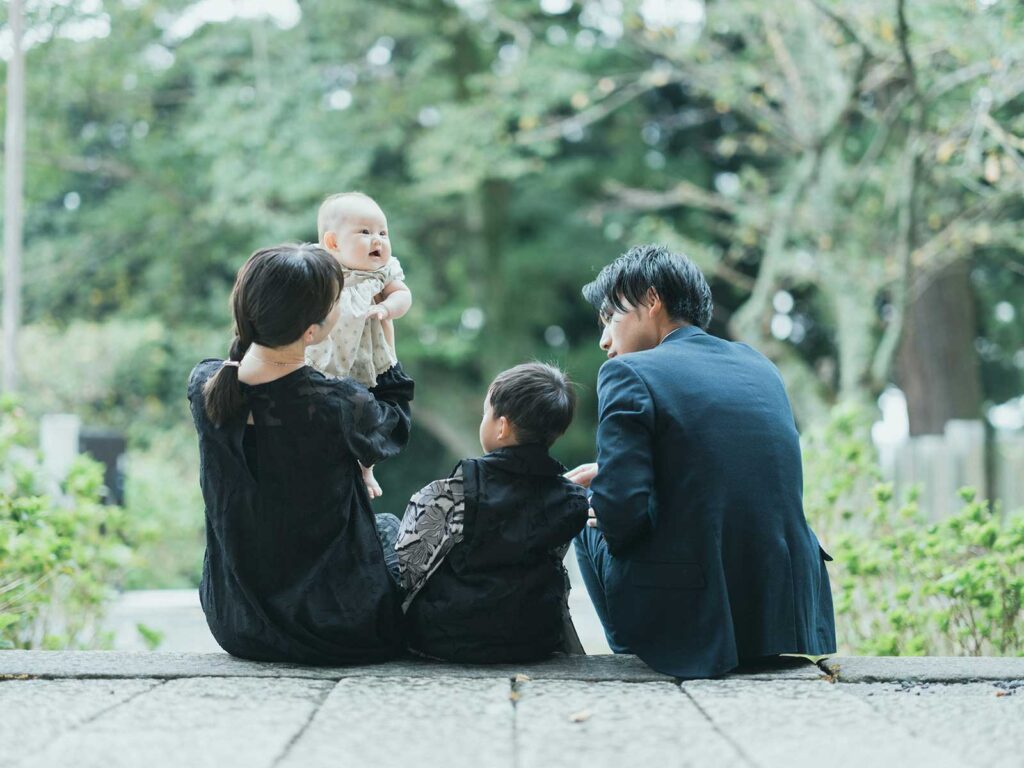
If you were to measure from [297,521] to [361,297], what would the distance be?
65 cm

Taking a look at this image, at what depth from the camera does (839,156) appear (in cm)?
846

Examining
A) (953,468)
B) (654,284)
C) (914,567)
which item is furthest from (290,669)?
(953,468)

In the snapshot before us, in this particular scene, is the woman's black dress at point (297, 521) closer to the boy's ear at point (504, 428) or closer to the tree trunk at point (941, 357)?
the boy's ear at point (504, 428)

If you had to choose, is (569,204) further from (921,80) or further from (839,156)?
(921,80)

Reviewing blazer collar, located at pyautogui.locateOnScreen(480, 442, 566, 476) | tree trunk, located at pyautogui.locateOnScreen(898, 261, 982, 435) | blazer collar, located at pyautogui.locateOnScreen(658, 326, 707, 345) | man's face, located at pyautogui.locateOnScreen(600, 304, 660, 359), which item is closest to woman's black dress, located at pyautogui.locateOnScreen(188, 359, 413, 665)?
blazer collar, located at pyautogui.locateOnScreen(480, 442, 566, 476)

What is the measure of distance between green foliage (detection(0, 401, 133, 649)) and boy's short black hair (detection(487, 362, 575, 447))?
1.56 meters

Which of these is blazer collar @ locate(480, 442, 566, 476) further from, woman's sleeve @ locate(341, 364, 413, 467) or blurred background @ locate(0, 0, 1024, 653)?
blurred background @ locate(0, 0, 1024, 653)

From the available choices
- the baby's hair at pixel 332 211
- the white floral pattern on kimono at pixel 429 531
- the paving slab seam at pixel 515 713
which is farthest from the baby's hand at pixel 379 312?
the paving slab seam at pixel 515 713

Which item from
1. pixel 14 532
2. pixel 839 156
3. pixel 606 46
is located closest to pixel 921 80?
pixel 839 156

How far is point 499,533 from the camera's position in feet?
9.83

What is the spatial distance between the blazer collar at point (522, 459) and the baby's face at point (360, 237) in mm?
656

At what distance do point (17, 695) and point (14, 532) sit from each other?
1258 mm

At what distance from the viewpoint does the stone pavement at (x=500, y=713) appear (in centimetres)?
217

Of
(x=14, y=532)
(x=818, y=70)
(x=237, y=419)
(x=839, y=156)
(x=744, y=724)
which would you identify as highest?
(x=818, y=70)
